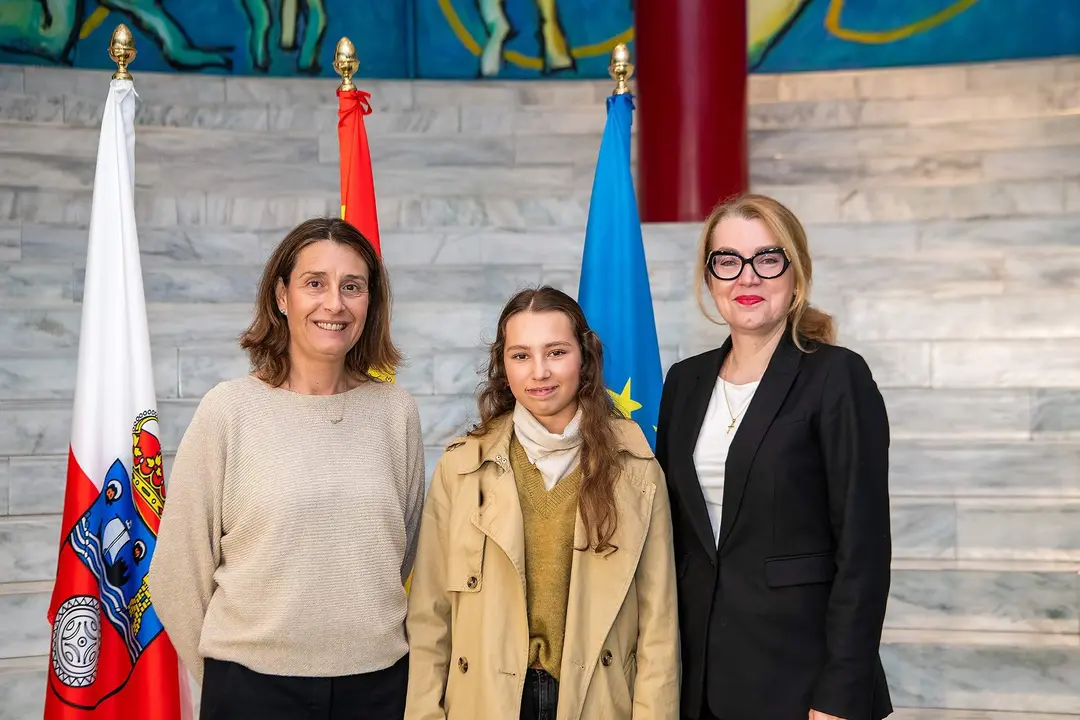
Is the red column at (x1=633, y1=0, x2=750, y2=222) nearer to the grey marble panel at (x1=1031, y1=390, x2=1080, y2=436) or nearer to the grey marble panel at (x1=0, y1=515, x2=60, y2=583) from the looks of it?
the grey marble panel at (x1=1031, y1=390, x2=1080, y2=436)

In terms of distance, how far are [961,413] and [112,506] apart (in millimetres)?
3617

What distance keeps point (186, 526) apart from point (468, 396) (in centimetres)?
290

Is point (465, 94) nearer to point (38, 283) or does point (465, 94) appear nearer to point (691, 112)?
point (691, 112)

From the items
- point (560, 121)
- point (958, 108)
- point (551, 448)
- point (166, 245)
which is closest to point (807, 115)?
point (958, 108)

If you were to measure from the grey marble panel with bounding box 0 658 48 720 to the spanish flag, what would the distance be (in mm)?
1908

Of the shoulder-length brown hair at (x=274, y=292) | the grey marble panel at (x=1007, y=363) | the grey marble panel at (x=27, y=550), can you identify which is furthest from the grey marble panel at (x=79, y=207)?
the shoulder-length brown hair at (x=274, y=292)

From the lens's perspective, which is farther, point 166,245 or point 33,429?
point 166,245

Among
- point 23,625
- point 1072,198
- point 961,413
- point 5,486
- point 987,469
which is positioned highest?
point 1072,198

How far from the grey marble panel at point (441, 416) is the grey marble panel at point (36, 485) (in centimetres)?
149

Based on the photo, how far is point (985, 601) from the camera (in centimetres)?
421

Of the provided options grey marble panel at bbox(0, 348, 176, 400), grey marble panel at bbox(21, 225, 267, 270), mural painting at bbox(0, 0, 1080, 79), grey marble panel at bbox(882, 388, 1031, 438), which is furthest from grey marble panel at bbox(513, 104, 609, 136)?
grey marble panel at bbox(0, 348, 176, 400)

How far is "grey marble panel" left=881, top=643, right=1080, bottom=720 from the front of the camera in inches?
155

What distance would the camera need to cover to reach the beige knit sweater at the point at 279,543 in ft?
7.46

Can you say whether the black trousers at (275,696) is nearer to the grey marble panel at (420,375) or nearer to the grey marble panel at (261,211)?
the grey marble panel at (420,375)
